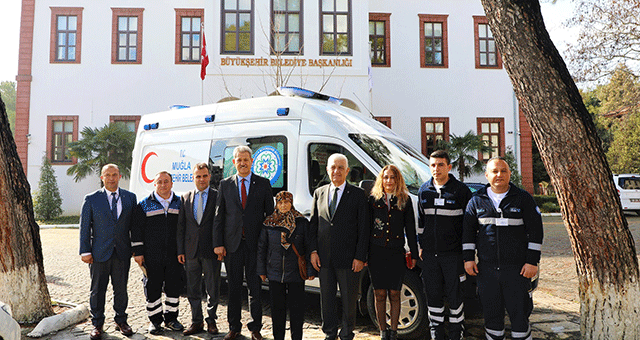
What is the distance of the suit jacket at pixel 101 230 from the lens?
4855 millimetres

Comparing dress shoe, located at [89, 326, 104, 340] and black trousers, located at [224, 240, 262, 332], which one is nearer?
black trousers, located at [224, 240, 262, 332]

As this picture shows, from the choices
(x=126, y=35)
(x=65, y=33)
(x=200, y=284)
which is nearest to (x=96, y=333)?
(x=200, y=284)

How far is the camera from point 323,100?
21.6 ft

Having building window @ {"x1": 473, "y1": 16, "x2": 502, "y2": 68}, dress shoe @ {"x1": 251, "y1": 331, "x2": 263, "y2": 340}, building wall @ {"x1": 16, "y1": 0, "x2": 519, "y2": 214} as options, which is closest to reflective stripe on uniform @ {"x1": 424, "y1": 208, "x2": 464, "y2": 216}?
dress shoe @ {"x1": 251, "y1": 331, "x2": 263, "y2": 340}

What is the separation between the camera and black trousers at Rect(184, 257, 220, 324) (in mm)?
4973

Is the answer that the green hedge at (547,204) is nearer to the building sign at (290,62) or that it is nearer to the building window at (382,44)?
the building window at (382,44)

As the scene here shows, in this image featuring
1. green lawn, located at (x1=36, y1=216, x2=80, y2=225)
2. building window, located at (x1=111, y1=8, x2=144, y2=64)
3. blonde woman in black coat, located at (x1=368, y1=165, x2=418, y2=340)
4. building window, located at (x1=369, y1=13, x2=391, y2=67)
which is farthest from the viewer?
building window, located at (x1=369, y1=13, x2=391, y2=67)

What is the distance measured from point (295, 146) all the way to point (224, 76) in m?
12.1

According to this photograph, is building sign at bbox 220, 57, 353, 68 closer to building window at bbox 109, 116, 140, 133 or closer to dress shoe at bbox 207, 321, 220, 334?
building window at bbox 109, 116, 140, 133

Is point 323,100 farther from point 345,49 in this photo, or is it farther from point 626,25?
point 626,25

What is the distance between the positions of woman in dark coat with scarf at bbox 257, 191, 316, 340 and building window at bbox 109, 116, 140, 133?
16196 mm

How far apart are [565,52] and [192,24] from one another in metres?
15.0

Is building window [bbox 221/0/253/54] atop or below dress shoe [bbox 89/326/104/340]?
atop

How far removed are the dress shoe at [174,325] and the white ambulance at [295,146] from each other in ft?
4.73
